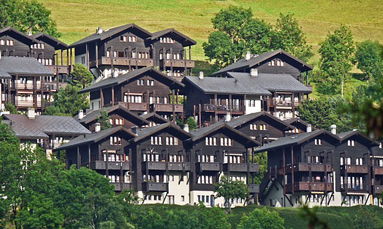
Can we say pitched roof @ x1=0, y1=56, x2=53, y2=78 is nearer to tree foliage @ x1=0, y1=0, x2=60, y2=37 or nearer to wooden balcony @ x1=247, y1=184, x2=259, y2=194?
tree foliage @ x1=0, y1=0, x2=60, y2=37

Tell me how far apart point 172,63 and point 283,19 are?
28933 mm

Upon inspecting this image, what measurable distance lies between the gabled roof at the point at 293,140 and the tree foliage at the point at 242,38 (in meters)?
42.1

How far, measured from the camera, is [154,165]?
297 ft

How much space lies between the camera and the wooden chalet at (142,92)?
111062 millimetres

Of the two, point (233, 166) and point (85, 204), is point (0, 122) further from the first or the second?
point (233, 166)

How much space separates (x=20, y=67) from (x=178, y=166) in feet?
92.3

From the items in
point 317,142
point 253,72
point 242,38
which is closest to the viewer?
point 317,142

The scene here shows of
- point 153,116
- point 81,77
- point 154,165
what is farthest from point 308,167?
point 81,77

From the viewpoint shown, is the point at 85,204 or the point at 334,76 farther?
the point at 334,76

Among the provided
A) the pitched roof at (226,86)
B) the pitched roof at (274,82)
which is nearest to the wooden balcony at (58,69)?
the pitched roof at (226,86)

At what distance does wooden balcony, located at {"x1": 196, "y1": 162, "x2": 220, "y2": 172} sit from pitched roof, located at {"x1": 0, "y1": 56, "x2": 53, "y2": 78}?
85.4 feet

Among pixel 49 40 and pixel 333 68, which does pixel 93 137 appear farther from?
pixel 333 68

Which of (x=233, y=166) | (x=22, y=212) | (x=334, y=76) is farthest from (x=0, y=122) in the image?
(x=334, y=76)

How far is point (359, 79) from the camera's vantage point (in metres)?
158
